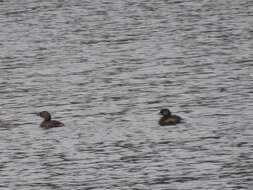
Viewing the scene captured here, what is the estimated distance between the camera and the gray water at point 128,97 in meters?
31.4

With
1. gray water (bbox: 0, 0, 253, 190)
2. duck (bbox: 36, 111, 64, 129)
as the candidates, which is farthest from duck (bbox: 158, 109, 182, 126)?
duck (bbox: 36, 111, 64, 129)

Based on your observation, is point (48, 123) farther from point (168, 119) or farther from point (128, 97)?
point (128, 97)

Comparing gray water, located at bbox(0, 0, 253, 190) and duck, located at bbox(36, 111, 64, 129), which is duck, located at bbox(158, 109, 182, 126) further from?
duck, located at bbox(36, 111, 64, 129)

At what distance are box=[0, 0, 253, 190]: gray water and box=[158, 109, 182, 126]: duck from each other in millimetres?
263

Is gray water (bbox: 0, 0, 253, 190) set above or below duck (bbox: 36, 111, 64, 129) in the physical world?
below

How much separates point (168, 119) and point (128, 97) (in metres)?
6.98

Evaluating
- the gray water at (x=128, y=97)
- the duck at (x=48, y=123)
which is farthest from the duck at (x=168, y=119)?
the duck at (x=48, y=123)

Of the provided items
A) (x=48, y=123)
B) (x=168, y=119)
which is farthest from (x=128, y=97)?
(x=48, y=123)

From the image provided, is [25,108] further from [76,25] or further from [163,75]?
[76,25]

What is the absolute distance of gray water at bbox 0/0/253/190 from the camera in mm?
31391

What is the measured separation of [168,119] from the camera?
1453 inches

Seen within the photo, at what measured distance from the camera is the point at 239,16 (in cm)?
6975

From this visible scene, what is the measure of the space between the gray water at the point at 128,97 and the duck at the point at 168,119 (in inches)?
10.4

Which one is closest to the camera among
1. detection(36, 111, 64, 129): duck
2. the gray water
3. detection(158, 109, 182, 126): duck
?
the gray water
